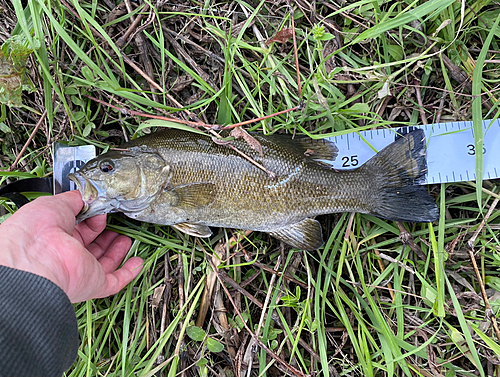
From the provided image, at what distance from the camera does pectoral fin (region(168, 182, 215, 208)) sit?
273 centimetres

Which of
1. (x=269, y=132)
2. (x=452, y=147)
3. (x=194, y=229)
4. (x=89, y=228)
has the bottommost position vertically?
(x=89, y=228)

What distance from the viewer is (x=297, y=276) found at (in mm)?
3100

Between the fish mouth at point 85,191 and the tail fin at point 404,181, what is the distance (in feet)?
7.50

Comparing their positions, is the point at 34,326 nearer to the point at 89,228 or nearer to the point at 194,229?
the point at 89,228

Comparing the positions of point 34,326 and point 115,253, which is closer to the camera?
point 34,326

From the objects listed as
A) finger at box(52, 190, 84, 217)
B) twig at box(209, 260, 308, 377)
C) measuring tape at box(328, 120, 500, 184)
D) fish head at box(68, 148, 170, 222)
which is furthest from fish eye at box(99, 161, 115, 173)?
measuring tape at box(328, 120, 500, 184)

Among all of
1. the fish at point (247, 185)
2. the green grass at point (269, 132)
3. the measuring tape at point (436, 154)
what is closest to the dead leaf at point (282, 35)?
the green grass at point (269, 132)

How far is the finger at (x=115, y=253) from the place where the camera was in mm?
2900

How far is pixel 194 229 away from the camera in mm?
2859

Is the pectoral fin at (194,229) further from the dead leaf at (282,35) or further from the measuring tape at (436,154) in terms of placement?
the dead leaf at (282,35)

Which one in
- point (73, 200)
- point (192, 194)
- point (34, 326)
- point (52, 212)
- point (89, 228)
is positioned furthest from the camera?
point (89, 228)

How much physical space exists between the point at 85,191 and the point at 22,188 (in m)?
0.64

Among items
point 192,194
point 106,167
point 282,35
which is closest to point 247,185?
point 192,194

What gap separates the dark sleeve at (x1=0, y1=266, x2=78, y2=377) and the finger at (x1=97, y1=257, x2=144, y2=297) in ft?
1.63
